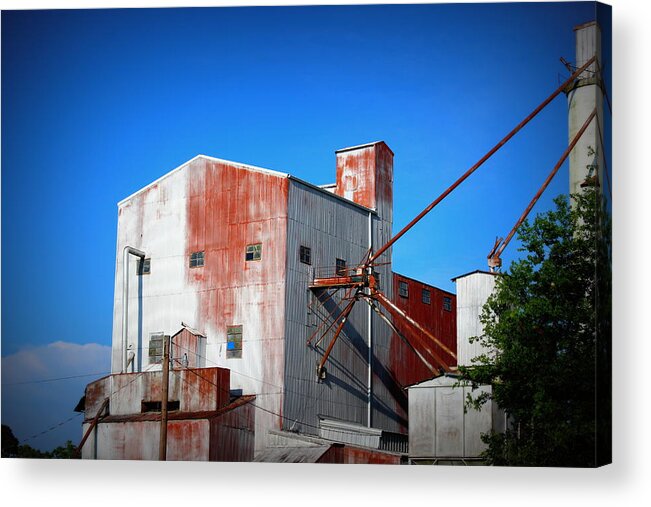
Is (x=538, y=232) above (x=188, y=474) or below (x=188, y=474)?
above

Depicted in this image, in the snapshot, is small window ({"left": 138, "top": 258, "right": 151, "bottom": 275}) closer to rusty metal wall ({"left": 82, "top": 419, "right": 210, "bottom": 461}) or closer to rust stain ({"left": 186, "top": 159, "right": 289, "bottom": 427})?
Answer: rust stain ({"left": 186, "top": 159, "right": 289, "bottom": 427})

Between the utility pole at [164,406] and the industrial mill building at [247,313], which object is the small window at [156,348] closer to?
the industrial mill building at [247,313]

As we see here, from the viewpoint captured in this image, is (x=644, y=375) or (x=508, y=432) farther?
(x=508, y=432)

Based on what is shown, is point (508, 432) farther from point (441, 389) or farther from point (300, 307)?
point (300, 307)

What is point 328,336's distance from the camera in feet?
113

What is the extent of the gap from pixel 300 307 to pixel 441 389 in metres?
5.41

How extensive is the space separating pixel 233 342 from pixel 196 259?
2.98 m

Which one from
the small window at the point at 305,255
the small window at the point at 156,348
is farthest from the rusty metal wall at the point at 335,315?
the small window at the point at 156,348

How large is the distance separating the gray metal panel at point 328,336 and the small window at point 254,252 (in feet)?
3.01

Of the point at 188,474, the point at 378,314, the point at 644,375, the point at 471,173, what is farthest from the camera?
the point at 378,314

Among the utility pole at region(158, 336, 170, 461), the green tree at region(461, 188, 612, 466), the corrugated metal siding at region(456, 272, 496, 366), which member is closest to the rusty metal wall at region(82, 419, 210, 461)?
the utility pole at region(158, 336, 170, 461)

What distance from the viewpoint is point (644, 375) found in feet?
78.8

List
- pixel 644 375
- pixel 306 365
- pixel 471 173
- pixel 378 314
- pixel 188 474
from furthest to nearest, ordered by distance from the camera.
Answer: pixel 378 314 → pixel 306 365 → pixel 471 173 → pixel 188 474 → pixel 644 375

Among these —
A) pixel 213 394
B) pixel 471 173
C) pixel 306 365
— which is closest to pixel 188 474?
pixel 213 394
